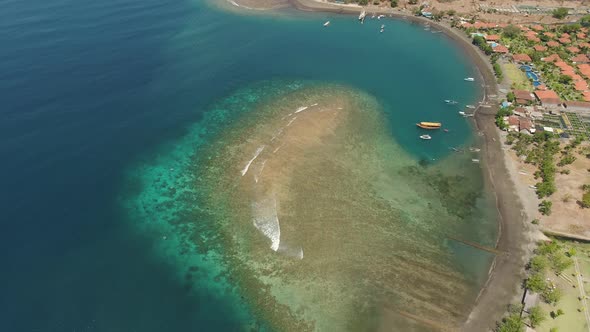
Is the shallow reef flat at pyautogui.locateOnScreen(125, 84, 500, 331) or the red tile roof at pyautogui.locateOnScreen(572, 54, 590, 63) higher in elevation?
the red tile roof at pyautogui.locateOnScreen(572, 54, 590, 63)

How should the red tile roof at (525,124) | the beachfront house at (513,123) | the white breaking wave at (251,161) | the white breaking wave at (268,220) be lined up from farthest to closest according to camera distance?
the beachfront house at (513,123), the red tile roof at (525,124), the white breaking wave at (251,161), the white breaking wave at (268,220)

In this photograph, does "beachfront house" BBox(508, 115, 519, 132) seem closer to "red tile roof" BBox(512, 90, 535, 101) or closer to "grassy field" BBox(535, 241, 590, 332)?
"red tile roof" BBox(512, 90, 535, 101)

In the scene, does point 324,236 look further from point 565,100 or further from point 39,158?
point 565,100

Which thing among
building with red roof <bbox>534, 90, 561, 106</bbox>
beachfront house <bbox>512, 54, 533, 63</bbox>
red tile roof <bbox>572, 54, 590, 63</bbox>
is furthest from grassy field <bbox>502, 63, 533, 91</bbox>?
red tile roof <bbox>572, 54, 590, 63</bbox>

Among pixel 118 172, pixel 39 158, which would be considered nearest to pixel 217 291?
pixel 118 172

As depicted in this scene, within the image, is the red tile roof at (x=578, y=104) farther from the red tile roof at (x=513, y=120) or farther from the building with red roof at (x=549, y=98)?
the red tile roof at (x=513, y=120)

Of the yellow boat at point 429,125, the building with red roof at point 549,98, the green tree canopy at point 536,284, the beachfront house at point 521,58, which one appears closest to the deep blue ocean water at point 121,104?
the yellow boat at point 429,125
